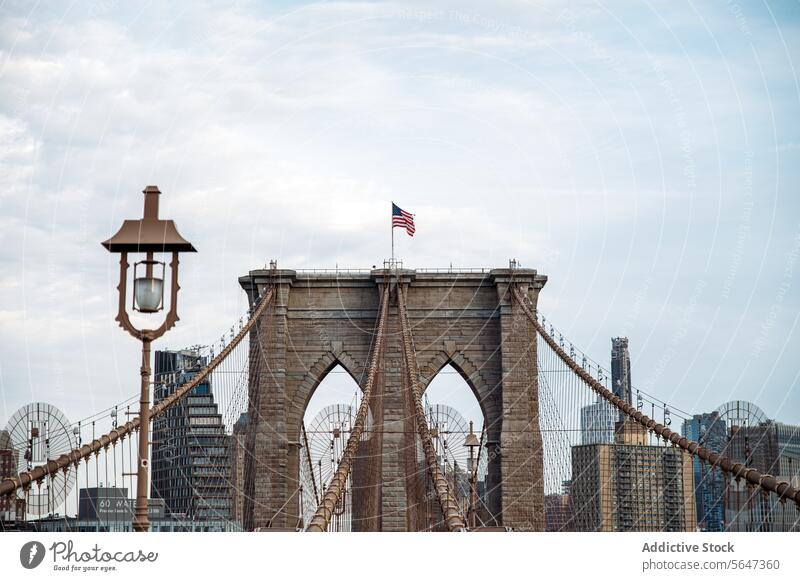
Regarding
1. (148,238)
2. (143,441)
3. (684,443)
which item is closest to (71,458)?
(143,441)

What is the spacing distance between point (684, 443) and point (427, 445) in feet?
14.4

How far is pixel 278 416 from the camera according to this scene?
4062 centimetres

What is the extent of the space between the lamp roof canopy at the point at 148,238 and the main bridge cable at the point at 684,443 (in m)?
6.83

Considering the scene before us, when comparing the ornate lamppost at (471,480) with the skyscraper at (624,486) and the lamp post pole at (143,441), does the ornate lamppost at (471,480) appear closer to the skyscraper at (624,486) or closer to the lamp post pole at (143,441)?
the skyscraper at (624,486)

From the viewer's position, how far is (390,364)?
40469 mm

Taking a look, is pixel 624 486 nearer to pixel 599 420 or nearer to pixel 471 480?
pixel 599 420

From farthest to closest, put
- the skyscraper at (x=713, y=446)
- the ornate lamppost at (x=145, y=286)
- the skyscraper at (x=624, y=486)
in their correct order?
the skyscraper at (x=624, y=486) → the skyscraper at (x=713, y=446) → the ornate lamppost at (x=145, y=286)

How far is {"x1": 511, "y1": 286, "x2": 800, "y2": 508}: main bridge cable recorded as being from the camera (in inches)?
535

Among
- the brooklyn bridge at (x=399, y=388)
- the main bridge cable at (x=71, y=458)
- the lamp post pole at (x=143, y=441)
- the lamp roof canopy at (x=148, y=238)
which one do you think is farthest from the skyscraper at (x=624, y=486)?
the lamp roof canopy at (x=148, y=238)

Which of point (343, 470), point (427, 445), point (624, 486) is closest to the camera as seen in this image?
point (343, 470)

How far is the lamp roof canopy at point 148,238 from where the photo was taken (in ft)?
32.7
